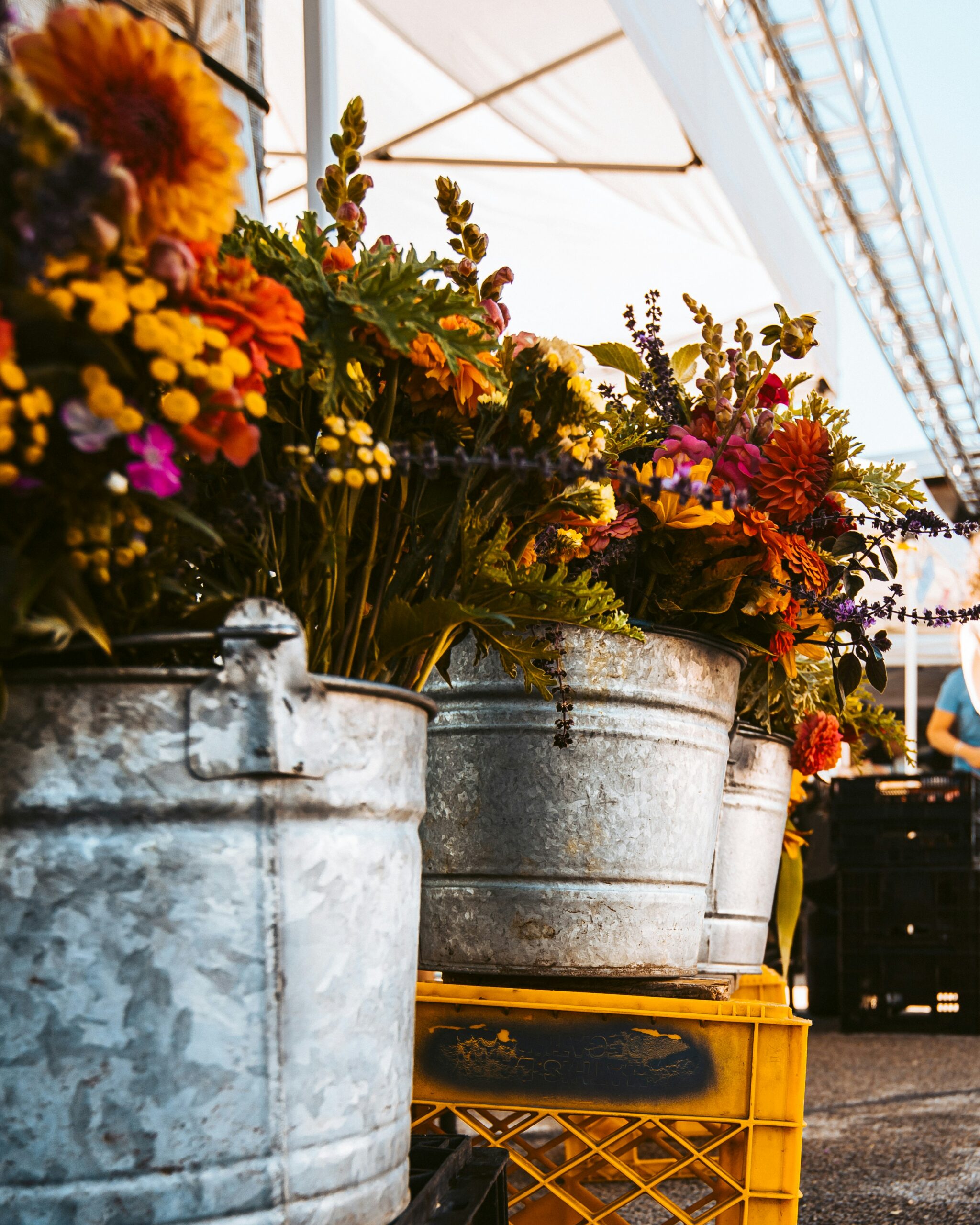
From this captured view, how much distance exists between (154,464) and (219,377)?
0.16 feet

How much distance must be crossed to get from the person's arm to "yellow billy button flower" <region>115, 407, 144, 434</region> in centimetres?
415

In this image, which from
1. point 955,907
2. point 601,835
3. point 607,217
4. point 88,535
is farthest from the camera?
point 955,907

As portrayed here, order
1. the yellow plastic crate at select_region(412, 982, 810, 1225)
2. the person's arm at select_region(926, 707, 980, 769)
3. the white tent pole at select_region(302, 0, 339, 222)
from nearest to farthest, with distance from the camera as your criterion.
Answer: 1. the yellow plastic crate at select_region(412, 982, 810, 1225)
2. the white tent pole at select_region(302, 0, 339, 222)
3. the person's arm at select_region(926, 707, 980, 769)

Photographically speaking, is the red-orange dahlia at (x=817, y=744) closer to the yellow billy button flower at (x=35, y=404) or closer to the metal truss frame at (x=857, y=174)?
the yellow billy button flower at (x=35, y=404)

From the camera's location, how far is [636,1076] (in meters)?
0.99

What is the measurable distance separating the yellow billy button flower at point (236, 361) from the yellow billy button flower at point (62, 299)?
2.8 inches

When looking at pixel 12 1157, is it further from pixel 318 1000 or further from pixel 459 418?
pixel 459 418

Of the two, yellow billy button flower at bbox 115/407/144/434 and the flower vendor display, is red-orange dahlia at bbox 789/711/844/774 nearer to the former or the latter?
the flower vendor display

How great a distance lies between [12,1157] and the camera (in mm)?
543

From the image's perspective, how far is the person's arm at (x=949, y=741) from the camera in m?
4.15

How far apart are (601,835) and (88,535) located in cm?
62

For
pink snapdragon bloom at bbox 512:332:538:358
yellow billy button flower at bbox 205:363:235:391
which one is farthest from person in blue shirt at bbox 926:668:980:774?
yellow billy button flower at bbox 205:363:235:391

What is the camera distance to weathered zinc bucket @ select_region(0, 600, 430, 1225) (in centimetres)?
55

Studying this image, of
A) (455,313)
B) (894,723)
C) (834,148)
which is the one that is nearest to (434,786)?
(455,313)
